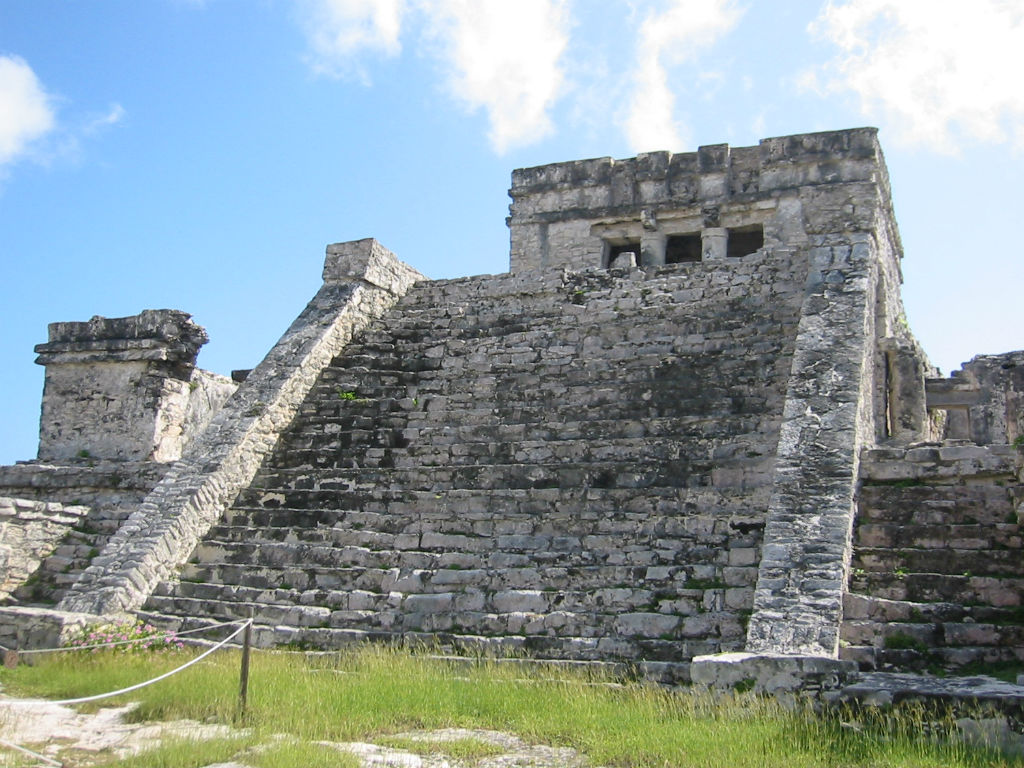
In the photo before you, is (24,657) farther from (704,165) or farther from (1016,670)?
(704,165)

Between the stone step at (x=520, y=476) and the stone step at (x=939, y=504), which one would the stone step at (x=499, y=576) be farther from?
the stone step at (x=939, y=504)

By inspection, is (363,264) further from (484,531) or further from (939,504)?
(939,504)

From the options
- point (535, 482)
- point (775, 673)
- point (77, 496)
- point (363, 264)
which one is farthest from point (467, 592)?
point (363, 264)

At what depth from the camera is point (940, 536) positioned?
7.38 meters

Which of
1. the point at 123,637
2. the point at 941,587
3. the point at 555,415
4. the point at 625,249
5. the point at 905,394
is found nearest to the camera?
the point at 941,587

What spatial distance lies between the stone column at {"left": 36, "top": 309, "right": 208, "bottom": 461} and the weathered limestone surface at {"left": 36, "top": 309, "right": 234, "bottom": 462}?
0.01 metres

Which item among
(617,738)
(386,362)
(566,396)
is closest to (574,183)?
(386,362)

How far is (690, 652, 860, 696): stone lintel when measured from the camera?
556 cm

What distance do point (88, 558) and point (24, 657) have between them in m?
2.43

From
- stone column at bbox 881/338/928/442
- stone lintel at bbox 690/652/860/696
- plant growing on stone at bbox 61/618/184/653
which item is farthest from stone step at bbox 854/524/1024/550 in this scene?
plant growing on stone at bbox 61/618/184/653

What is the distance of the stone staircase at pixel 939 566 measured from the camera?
20.8ft

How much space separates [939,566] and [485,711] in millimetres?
3544

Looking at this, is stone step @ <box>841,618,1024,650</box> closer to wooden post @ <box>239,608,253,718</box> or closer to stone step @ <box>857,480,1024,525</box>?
stone step @ <box>857,480,1024,525</box>

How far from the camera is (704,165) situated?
52.3ft
